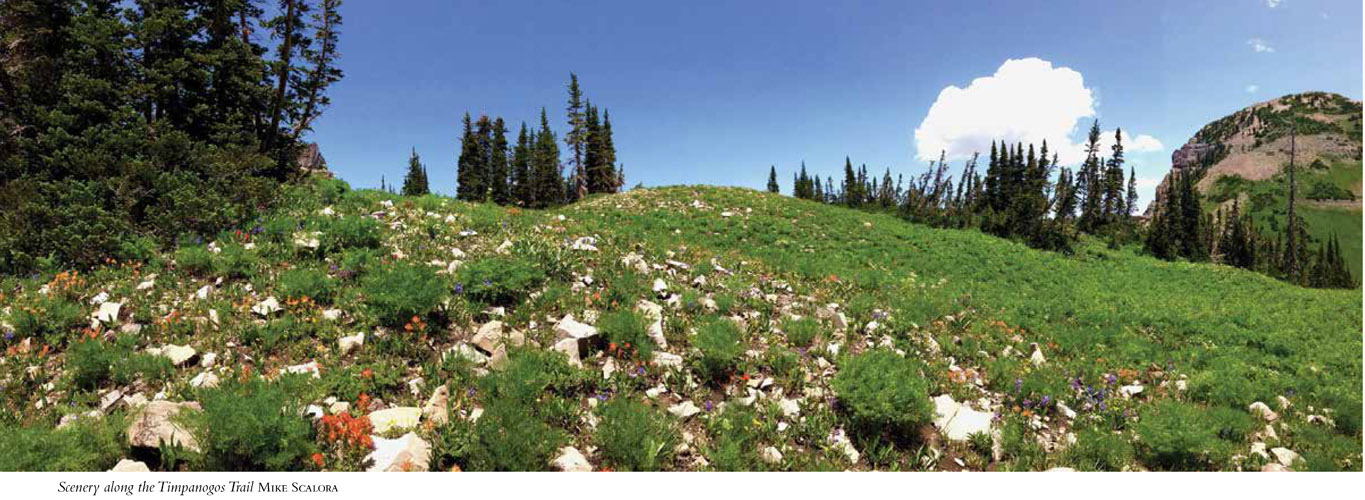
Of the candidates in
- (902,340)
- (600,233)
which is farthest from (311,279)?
(902,340)

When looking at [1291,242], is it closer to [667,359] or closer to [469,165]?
[667,359]

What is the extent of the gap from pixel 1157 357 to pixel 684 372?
926 cm

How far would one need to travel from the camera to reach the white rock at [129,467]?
12.2ft

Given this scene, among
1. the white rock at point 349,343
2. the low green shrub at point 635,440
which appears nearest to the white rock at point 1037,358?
the low green shrub at point 635,440

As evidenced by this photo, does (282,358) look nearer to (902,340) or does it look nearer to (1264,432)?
(902,340)

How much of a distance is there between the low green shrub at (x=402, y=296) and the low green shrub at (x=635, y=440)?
132 inches

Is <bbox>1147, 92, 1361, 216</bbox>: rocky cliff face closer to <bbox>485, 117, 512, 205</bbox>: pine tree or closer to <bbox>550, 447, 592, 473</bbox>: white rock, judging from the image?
<bbox>485, 117, 512, 205</bbox>: pine tree

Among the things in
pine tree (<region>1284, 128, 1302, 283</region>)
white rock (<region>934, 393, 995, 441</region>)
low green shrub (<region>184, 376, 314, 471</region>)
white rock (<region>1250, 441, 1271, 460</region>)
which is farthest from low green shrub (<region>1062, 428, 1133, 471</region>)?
pine tree (<region>1284, 128, 1302, 283</region>)

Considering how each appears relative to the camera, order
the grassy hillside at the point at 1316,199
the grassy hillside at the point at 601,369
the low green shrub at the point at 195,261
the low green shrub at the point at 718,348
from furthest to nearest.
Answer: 1. the grassy hillside at the point at 1316,199
2. the low green shrub at the point at 195,261
3. the low green shrub at the point at 718,348
4. the grassy hillside at the point at 601,369

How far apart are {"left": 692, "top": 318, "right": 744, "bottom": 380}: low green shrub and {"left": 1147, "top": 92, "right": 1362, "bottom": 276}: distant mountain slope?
174m

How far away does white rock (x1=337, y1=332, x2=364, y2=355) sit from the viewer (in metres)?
5.69

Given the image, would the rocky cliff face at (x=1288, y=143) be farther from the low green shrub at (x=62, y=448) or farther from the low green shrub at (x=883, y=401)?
the low green shrub at (x=62, y=448)

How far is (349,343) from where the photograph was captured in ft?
18.8

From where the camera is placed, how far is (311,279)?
702cm
